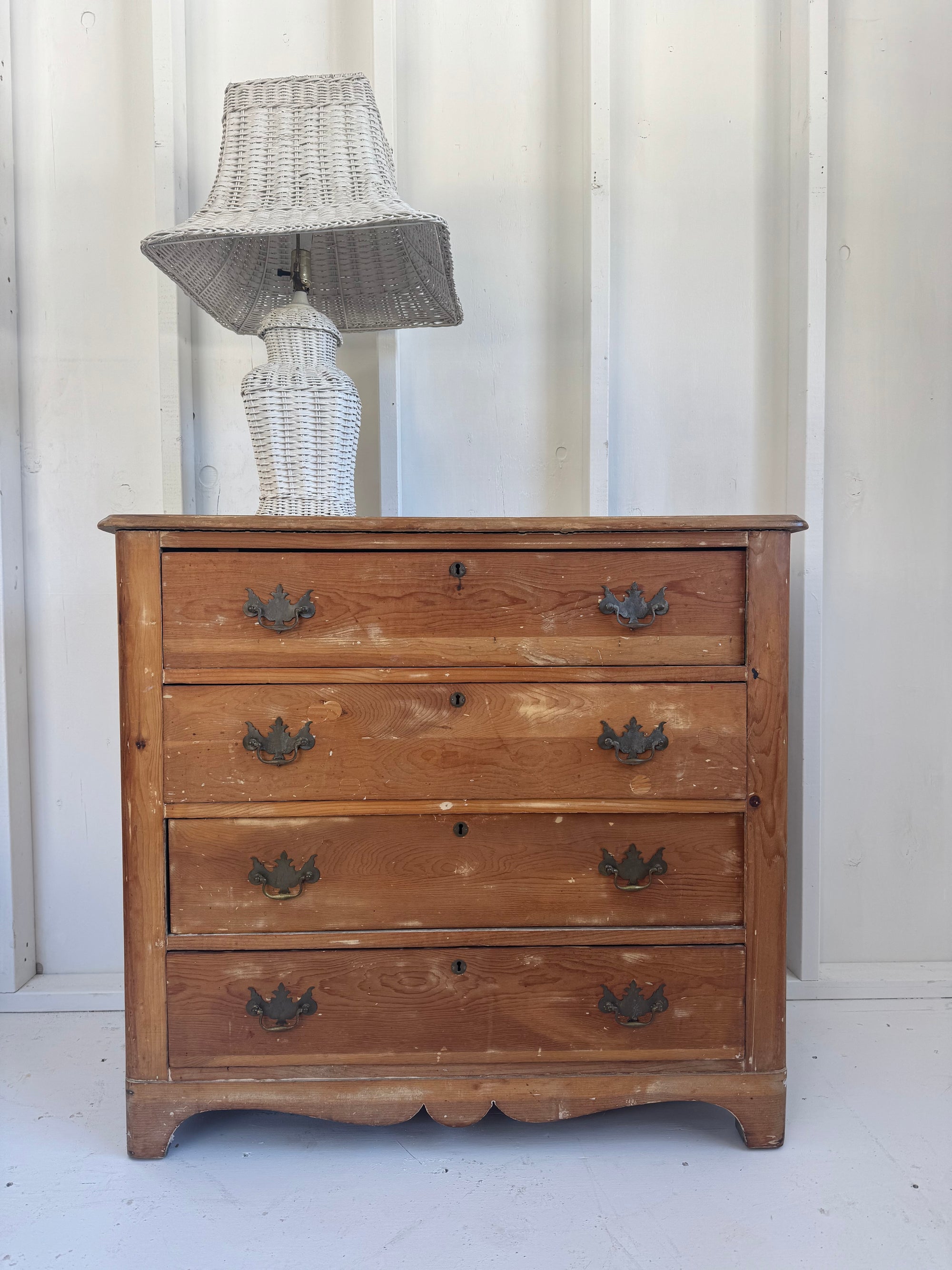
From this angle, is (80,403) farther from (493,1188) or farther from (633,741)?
(493,1188)

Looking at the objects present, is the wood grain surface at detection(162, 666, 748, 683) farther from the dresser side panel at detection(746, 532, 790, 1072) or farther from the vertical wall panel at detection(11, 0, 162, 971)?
the vertical wall panel at detection(11, 0, 162, 971)

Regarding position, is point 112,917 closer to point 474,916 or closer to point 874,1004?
point 474,916

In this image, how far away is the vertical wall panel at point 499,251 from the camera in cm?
174

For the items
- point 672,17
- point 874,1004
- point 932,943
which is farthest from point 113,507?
point 932,943

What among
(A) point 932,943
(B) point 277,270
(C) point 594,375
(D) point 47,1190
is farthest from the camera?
(A) point 932,943

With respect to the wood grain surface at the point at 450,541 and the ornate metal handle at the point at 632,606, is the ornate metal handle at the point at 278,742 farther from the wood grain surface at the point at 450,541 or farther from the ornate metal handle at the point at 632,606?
the ornate metal handle at the point at 632,606

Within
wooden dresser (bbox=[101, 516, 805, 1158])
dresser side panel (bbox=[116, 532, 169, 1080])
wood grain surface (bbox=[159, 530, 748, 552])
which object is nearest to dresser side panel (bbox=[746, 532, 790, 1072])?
wooden dresser (bbox=[101, 516, 805, 1158])

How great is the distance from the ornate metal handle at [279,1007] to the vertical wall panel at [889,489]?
4.19 feet

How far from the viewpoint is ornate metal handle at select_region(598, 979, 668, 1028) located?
3.99 ft

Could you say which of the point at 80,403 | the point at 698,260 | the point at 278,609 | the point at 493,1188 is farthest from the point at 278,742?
the point at 698,260

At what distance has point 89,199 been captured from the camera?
5.69ft

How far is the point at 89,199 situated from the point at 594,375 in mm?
1207

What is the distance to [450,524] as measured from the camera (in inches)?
46.2

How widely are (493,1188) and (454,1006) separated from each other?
0.89 ft
